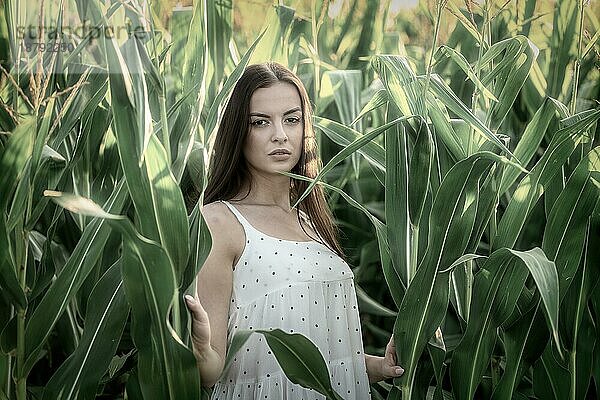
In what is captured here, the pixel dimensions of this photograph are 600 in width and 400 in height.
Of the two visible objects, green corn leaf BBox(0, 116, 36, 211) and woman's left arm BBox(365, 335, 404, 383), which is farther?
→ woman's left arm BBox(365, 335, 404, 383)

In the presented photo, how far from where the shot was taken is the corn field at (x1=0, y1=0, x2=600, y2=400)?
2.73 feet

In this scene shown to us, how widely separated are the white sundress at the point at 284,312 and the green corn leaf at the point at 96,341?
0.40ft

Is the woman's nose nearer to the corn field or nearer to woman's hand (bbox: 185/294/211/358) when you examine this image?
the corn field

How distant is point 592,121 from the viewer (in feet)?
3.04

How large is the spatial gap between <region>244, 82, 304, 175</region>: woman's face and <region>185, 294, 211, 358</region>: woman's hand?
19 centimetres

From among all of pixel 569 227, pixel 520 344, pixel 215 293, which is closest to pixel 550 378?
pixel 520 344

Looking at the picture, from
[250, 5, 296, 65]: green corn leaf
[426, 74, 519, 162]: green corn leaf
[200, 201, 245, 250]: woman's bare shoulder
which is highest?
[250, 5, 296, 65]: green corn leaf

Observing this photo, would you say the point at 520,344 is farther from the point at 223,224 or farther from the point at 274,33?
the point at 274,33

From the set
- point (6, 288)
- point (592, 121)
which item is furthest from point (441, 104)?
point (6, 288)

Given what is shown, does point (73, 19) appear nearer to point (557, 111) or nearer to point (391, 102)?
point (391, 102)

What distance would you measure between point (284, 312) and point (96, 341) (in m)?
0.20

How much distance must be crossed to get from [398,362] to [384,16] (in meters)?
0.46

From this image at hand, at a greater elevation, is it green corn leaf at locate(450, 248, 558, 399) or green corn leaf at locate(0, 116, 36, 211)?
green corn leaf at locate(0, 116, 36, 211)

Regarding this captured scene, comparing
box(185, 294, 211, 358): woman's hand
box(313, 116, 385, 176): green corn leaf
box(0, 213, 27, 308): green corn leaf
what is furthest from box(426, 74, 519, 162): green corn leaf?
box(0, 213, 27, 308): green corn leaf
